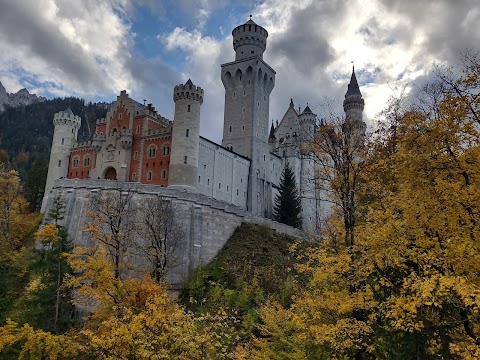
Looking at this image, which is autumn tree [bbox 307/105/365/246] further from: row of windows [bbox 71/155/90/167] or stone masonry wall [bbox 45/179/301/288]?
row of windows [bbox 71/155/90/167]

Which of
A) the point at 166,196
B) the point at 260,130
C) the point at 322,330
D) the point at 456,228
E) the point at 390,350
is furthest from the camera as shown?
the point at 260,130

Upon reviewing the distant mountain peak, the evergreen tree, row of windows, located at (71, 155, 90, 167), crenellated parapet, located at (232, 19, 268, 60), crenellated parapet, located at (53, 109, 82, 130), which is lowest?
the evergreen tree

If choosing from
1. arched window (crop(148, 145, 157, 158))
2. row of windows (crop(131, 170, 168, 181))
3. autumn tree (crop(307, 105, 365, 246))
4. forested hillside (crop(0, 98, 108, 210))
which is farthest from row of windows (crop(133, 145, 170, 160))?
forested hillside (crop(0, 98, 108, 210))

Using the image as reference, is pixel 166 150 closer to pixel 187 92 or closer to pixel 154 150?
pixel 154 150

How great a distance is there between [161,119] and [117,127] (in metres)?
5.39

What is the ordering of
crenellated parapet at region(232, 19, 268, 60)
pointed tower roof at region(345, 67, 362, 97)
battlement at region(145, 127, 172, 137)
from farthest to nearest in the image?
pointed tower roof at region(345, 67, 362, 97) → crenellated parapet at region(232, 19, 268, 60) → battlement at region(145, 127, 172, 137)

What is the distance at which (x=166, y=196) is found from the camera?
35.3 meters

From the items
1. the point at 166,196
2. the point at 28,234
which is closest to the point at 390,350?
the point at 166,196

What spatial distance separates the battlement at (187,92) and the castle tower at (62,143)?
57.4 feet

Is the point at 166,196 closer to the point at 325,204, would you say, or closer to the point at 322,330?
the point at 322,330

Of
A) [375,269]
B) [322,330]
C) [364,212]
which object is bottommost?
[322,330]

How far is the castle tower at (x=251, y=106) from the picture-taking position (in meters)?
55.8

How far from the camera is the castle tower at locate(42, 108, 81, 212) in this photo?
2053 inches

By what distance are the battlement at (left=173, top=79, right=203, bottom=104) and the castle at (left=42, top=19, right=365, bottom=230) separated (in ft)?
0.34
